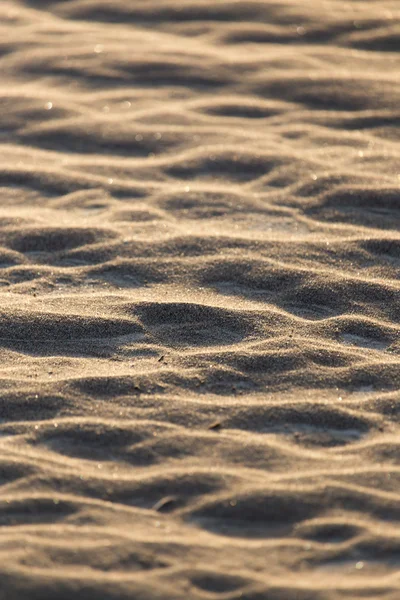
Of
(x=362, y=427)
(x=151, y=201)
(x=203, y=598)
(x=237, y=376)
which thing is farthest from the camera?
(x=151, y=201)

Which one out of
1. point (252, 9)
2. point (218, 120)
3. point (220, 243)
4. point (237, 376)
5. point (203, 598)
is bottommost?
point (203, 598)

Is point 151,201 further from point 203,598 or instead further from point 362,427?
point 203,598

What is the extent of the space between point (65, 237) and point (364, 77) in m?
1.84

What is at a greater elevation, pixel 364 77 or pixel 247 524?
pixel 364 77

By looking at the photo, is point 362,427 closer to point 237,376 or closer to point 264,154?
point 237,376

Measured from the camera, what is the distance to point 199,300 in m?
3.01

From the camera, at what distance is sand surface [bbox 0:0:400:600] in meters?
2.12

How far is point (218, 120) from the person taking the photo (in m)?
4.14

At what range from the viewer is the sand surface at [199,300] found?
212 centimetres

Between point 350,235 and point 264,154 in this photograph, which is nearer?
point 350,235

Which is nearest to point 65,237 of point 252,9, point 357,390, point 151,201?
point 151,201

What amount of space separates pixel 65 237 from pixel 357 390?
1.26 metres

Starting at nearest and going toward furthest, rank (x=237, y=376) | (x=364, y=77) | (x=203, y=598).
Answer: (x=203, y=598) → (x=237, y=376) → (x=364, y=77)

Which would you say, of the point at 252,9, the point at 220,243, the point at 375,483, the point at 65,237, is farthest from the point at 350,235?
the point at 252,9
